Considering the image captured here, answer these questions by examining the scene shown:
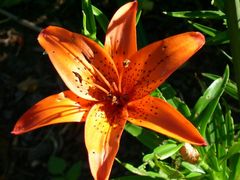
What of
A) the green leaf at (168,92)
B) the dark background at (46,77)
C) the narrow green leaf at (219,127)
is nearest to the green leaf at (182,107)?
the green leaf at (168,92)

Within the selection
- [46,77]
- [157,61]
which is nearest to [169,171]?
[157,61]

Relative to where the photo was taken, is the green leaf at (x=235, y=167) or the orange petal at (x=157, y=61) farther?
the green leaf at (x=235, y=167)

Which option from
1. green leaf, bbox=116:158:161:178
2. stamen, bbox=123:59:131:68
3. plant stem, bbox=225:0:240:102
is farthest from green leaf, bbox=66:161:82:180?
plant stem, bbox=225:0:240:102

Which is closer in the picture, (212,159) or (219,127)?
(212,159)

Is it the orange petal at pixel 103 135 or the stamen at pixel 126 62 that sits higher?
the stamen at pixel 126 62

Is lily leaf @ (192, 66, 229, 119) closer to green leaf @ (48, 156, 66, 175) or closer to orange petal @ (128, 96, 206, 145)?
orange petal @ (128, 96, 206, 145)

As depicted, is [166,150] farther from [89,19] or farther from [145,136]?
[89,19]

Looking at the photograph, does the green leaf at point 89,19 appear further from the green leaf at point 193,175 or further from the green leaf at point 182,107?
the green leaf at point 193,175
